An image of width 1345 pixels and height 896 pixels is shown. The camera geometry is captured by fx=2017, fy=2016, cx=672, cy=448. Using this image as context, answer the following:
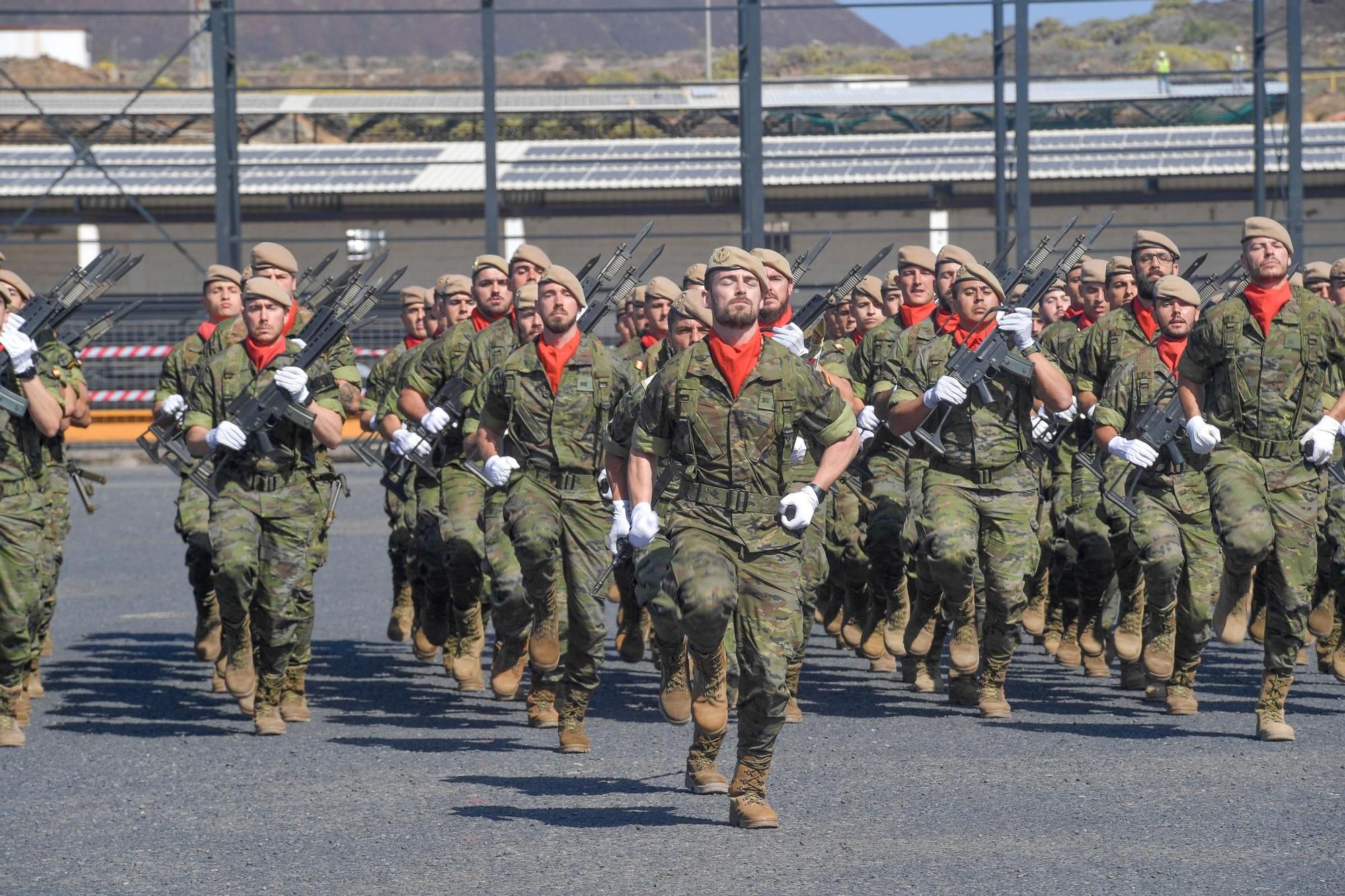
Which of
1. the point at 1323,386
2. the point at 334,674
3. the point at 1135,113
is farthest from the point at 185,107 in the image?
the point at 1323,386

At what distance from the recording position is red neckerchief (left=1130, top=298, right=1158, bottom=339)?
1063 centimetres

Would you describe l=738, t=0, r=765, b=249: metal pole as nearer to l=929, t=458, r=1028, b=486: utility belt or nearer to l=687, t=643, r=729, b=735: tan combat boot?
l=929, t=458, r=1028, b=486: utility belt

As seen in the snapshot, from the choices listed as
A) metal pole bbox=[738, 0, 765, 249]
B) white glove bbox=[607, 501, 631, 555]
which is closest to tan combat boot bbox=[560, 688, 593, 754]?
white glove bbox=[607, 501, 631, 555]

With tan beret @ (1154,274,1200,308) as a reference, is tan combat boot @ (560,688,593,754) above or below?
below

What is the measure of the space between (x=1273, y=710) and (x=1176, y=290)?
2.38 m

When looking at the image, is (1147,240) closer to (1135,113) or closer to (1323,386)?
(1323,386)

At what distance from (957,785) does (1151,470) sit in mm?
2766

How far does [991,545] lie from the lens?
391 inches

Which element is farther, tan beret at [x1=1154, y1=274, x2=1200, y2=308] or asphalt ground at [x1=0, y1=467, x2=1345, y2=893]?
tan beret at [x1=1154, y1=274, x2=1200, y2=308]

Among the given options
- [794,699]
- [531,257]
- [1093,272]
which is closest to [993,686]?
[794,699]

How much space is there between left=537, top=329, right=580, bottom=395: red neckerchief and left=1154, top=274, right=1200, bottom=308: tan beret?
3184 mm

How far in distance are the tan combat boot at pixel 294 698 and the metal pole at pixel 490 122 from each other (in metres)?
10.6

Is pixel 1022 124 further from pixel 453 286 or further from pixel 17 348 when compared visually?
pixel 17 348

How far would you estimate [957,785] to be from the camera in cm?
813
